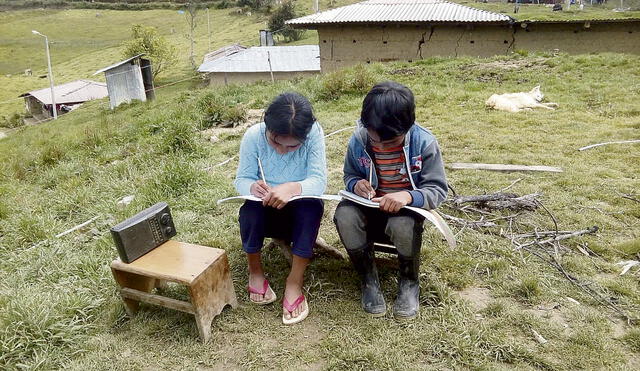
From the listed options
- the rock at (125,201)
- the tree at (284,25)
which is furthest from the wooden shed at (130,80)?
the tree at (284,25)

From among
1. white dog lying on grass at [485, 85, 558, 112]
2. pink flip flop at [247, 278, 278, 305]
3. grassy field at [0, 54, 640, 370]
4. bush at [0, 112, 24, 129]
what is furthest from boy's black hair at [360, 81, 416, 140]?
bush at [0, 112, 24, 129]

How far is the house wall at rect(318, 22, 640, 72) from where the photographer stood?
13484 mm

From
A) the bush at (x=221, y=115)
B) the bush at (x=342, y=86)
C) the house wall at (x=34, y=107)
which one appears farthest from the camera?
the house wall at (x=34, y=107)

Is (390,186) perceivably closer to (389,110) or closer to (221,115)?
(389,110)

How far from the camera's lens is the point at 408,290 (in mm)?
2379

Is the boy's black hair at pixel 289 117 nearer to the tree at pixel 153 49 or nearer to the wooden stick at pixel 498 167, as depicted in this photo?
the wooden stick at pixel 498 167

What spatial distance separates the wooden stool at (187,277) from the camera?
7.02 feet

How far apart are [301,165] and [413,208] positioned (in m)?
0.72

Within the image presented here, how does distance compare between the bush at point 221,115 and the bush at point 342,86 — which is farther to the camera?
the bush at point 342,86

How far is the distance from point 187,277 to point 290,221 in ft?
2.21

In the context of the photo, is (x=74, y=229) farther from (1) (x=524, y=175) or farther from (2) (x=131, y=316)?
(1) (x=524, y=175)

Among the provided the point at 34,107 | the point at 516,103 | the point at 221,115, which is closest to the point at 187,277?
the point at 221,115

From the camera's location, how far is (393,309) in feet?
7.71

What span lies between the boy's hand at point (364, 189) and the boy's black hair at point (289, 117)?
0.43 metres
